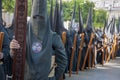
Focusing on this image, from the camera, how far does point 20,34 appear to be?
5242 mm

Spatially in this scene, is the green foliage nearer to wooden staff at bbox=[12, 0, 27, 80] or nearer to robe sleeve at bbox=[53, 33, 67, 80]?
robe sleeve at bbox=[53, 33, 67, 80]

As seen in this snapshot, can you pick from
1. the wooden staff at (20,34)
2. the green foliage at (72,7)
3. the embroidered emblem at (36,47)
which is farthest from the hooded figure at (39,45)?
the green foliage at (72,7)

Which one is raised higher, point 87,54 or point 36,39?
point 36,39

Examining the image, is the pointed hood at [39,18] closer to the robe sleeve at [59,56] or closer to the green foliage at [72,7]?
the robe sleeve at [59,56]

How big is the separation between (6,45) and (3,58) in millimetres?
194

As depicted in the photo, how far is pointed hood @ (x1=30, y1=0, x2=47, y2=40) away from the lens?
5.56 metres

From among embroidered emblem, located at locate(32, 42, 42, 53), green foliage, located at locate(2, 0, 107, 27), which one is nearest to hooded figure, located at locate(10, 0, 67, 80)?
embroidered emblem, located at locate(32, 42, 42, 53)

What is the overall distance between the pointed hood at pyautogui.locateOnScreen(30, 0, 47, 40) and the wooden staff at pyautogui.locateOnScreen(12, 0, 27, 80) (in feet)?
1.04

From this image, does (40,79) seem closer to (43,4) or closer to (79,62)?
(43,4)

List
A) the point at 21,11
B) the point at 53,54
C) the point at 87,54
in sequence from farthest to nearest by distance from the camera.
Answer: the point at 87,54 → the point at 53,54 → the point at 21,11

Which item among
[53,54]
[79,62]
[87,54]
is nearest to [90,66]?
[87,54]

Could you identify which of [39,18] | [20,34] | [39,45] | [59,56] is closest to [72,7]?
[59,56]

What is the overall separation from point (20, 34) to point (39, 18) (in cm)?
50

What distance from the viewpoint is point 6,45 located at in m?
5.93
